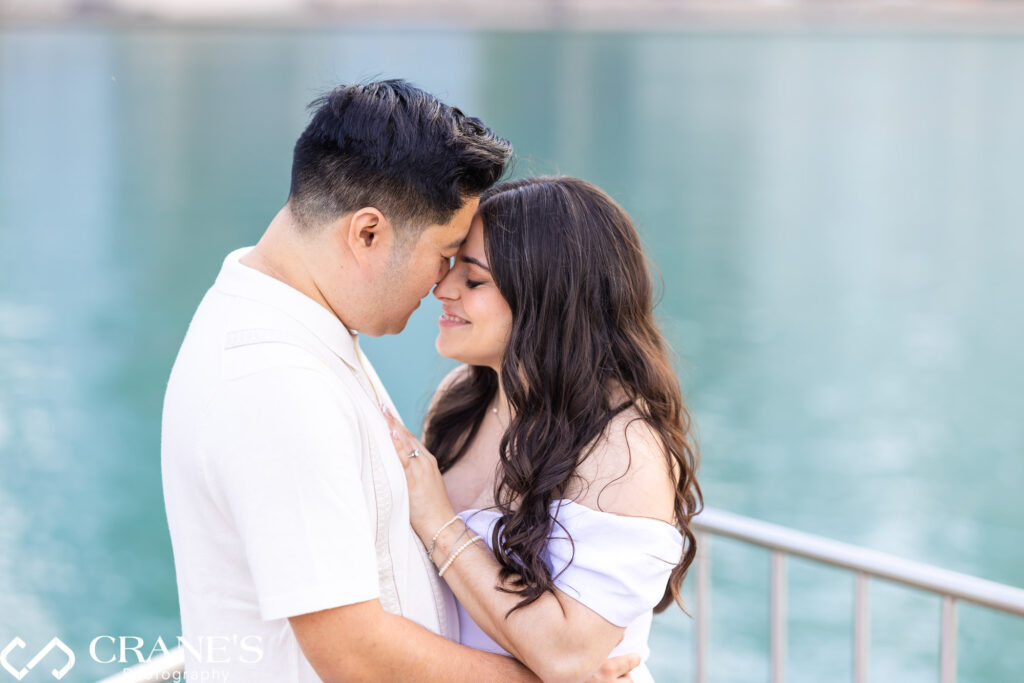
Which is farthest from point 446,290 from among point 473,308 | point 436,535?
point 436,535

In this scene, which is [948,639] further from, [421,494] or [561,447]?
[421,494]

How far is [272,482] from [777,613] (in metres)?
1.43

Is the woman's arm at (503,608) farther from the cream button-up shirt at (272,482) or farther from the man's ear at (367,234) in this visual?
the man's ear at (367,234)

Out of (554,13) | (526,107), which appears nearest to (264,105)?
(526,107)

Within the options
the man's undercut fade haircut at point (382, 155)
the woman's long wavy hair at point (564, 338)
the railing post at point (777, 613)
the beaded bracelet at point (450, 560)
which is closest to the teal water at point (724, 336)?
the man's undercut fade haircut at point (382, 155)

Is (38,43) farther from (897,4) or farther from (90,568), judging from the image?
(90,568)

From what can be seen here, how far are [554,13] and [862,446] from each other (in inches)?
3457

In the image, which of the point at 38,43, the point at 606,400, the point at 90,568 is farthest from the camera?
the point at 38,43

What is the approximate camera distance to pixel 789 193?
78.7ft

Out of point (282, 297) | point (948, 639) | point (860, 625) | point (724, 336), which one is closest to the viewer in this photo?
point (282, 297)

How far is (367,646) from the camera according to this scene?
1.44 metres

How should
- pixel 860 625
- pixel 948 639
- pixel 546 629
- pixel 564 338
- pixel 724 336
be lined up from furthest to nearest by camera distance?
pixel 724 336 < pixel 860 625 < pixel 948 639 < pixel 564 338 < pixel 546 629

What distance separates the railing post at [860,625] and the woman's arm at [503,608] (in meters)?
0.71

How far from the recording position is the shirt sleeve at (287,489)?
1362mm
